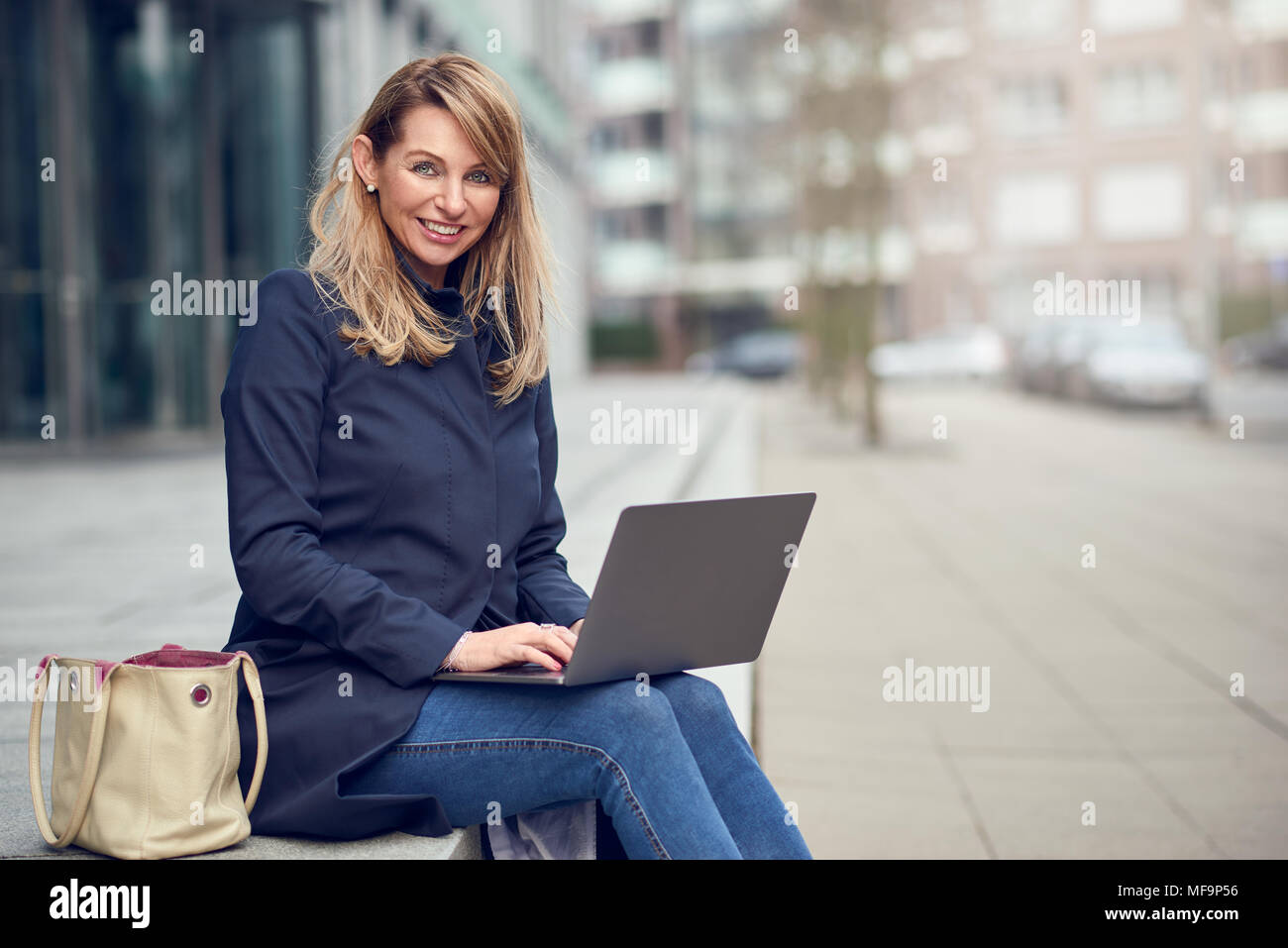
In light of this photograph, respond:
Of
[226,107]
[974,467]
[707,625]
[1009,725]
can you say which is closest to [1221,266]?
[974,467]

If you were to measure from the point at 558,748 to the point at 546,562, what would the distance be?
0.57 meters

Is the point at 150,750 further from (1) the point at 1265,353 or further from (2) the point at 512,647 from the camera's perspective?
(1) the point at 1265,353

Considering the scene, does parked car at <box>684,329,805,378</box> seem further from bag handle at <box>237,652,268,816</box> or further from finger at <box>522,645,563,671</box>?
bag handle at <box>237,652,268,816</box>

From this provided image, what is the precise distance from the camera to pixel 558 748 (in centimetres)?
232

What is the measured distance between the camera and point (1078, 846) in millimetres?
3930

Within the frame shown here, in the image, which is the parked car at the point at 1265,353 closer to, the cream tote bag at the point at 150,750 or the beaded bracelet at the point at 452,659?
the beaded bracelet at the point at 452,659

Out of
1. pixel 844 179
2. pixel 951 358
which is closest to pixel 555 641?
pixel 844 179

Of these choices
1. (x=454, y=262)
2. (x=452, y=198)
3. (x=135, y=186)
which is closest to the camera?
(x=452, y=198)

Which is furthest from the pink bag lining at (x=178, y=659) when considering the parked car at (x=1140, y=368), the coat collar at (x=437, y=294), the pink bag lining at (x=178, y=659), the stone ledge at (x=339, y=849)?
the parked car at (x=1140, y=368)

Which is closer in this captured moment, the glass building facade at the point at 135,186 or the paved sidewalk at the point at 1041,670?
the paved sidewalk at the point at 1041,670

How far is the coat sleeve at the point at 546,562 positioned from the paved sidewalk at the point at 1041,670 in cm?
160

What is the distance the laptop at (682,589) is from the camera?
7.23ft
